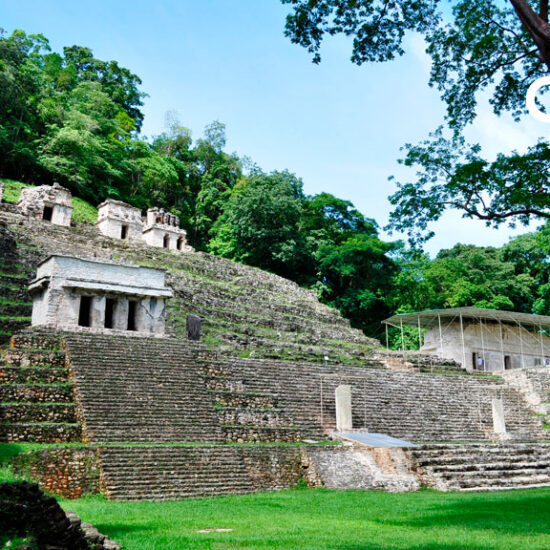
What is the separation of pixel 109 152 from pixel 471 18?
39.3 m

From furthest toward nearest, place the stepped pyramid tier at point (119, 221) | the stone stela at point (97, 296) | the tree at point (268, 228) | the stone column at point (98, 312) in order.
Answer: the tree at point (268, 228) → the stepped pyramid tier at point (119, 221) → the stone column at point (98, 312) → the stone stela at point (97, 296)

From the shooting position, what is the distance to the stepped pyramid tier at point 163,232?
35.3 m

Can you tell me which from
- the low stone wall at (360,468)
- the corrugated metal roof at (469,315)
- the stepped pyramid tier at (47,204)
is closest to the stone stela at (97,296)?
the low stone wall at (360,468)

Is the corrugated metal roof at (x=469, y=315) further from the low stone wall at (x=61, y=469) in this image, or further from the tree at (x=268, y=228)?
the low stone wall at (x=61, y=469)

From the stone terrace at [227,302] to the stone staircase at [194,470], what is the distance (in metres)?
7.81

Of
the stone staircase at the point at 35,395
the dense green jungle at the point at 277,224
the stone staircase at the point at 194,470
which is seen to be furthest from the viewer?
the dense green jungle at the point at 277,224

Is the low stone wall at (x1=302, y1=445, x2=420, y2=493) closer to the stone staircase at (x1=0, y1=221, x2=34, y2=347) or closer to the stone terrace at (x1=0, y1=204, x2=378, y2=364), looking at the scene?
the stone terrace at (x1=0, y1=204, x2=378, y2=364)

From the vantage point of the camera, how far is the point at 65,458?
468 inches

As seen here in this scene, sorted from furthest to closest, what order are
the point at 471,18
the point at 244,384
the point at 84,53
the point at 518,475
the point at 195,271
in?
the point at 84,53 < the point at 195,271 < the point at 244,384 < the point at 518,475 < the point at 471,18

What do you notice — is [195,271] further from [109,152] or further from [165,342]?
[109,152]

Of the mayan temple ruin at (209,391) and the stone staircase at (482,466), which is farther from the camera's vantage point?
the stone staircase at (482,466)

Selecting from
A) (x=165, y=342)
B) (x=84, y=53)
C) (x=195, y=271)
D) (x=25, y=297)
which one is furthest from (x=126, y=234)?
(x=84, y=53)

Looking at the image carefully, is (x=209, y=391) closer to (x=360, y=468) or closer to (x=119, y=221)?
(x=360, y=468)

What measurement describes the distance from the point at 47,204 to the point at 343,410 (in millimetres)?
20360
